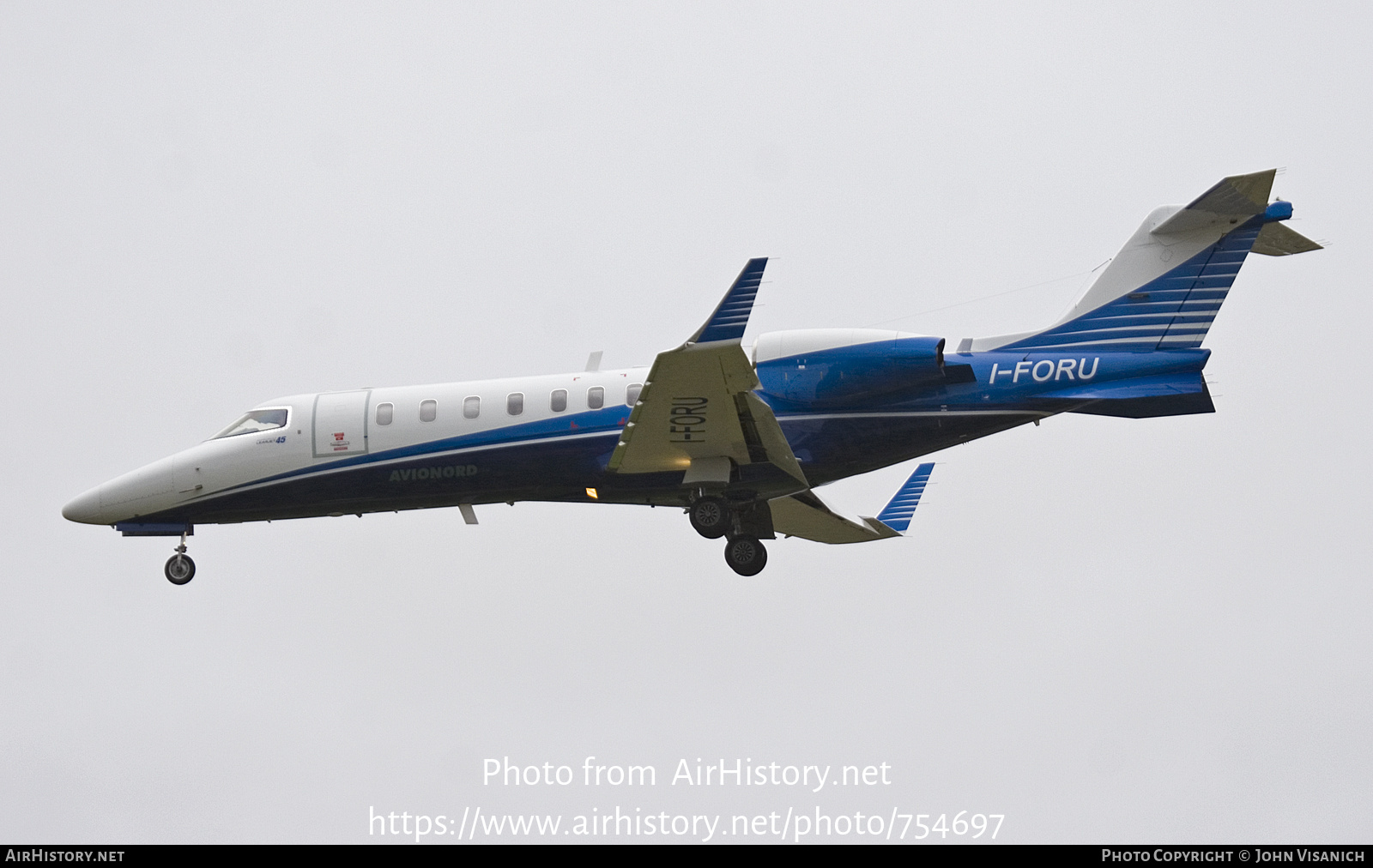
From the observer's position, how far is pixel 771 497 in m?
23.5

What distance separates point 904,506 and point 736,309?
28.9 feet

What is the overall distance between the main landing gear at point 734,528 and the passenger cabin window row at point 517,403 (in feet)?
6.23

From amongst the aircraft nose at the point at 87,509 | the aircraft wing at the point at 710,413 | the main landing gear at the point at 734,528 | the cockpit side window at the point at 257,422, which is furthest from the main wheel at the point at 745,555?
the aircraft nose at the point at 87,509

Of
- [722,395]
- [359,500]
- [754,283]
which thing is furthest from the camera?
[359,500]

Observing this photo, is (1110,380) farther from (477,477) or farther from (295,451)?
(295,451)

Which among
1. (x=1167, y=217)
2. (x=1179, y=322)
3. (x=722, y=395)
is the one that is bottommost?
(x=722, y=395)

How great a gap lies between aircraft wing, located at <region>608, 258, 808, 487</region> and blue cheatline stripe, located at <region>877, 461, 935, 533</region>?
185 inches

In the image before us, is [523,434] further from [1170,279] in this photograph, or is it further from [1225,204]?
[1225,204]

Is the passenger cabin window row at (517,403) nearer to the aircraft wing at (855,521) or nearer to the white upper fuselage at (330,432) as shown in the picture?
the white upper fuselage at (330,432)

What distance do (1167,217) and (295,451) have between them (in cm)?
1334

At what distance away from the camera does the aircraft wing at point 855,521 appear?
26.7 meters

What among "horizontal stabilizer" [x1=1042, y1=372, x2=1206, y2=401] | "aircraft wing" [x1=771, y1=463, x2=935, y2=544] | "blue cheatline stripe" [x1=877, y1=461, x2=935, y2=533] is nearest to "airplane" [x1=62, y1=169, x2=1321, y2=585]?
"horizontal stabilizer" [x1=1042, y1=372, x2=1206, y2=401]

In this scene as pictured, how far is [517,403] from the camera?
2319 centimetres

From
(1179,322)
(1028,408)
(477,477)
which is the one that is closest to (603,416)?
(477,477)
